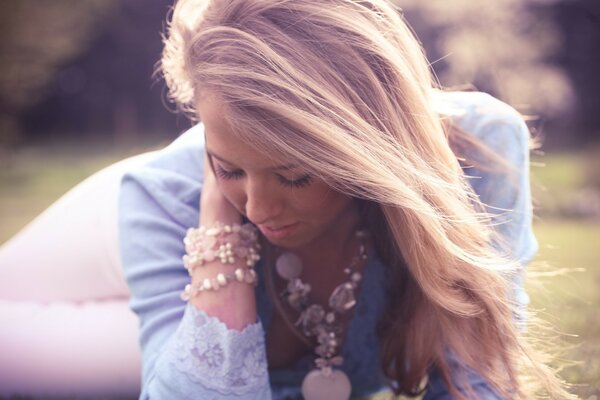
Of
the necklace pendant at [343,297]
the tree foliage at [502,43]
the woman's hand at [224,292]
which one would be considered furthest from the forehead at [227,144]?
the tree foliage at [502,43]

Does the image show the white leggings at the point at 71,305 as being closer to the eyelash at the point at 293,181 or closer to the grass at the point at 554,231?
the grass at the point at 554,231

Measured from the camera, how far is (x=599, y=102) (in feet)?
41.8

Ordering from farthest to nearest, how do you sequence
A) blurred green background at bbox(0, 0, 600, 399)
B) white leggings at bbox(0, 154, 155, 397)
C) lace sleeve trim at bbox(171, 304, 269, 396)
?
blurred green background at bbox(0, 0, 600, 399) → white leggings at bbox(0, 154, 155, 397) → lace sleeve trim at bbox(171, 304, 269, 396)

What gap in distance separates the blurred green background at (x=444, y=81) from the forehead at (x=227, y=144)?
83cm

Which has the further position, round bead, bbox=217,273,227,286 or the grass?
the grass

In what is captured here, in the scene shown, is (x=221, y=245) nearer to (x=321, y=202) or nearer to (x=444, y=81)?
(x=321, y=202)

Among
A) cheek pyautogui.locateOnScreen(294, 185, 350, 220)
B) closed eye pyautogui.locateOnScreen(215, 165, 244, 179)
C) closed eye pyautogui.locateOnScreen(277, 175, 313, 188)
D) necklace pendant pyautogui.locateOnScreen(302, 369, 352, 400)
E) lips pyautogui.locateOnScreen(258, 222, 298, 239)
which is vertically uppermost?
closed eye pyautogui.locateOnScreen(215, 165, 244, 179)

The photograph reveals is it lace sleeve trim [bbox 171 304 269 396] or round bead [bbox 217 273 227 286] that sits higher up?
round bead [bbox 217 273 227 286]

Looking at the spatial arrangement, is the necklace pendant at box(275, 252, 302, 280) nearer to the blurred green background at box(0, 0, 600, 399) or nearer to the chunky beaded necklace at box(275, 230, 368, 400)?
the chunky beaded necklace at box(275, 230, 368, 400)

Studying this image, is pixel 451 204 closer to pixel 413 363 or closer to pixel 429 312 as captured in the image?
pixel 429 312

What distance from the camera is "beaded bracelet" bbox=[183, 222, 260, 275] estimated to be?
1.91 m

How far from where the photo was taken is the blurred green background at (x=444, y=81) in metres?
5.20

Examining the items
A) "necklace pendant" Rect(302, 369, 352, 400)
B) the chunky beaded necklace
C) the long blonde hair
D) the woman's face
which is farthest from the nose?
"necklace pendant" Rect(302, 369, 352, 400)

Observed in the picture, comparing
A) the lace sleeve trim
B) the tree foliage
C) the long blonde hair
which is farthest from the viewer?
the tree foliage
